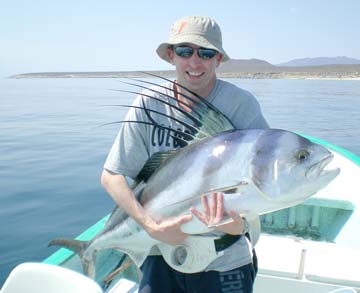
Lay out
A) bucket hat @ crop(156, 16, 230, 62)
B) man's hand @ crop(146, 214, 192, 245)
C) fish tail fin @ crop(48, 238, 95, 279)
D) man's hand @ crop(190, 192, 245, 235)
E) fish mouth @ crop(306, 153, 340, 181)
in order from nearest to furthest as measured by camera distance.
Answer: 1. fish mouth @ crop(306, 153, 340, 181)
2. man's hand @ crop(190, 192, 245, 235)
3. man's hand @ crop(146, 214, 192, 245)
4. bucket hat @ crop(156, 16, 230, 62)
5. fish tail fin @ crop(48, 238, 95, 279)

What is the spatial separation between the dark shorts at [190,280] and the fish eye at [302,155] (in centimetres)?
94

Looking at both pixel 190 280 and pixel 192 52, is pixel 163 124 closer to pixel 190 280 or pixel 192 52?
pixel 192 52

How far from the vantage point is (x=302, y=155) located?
187cm

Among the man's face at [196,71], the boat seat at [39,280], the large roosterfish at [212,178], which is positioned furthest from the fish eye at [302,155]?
the boat seat at [39,280]

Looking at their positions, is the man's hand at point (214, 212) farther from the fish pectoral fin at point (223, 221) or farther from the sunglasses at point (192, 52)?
the sunglasses at point (192, 52)

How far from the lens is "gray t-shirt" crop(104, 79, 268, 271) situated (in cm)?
246

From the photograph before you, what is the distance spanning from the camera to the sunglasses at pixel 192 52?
7.94 ft

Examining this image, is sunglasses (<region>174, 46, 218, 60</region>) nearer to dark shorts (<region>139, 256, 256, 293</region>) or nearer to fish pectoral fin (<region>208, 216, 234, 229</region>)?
fish pectoral fin (<region>208, 216, 234, 229</region>)

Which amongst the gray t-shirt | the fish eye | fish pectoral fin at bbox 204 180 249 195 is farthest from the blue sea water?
the fish eye

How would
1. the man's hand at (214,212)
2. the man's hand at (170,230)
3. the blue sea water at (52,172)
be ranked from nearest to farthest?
the man's hand at (214,212)
the man's hand at (170,230)
the blue sea water at (52,172)

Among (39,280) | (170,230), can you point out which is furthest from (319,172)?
(39,280)

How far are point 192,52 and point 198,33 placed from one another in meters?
0.12

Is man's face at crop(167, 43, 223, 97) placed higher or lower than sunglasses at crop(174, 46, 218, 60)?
→ lower

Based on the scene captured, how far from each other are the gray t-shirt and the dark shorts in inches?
4.4
